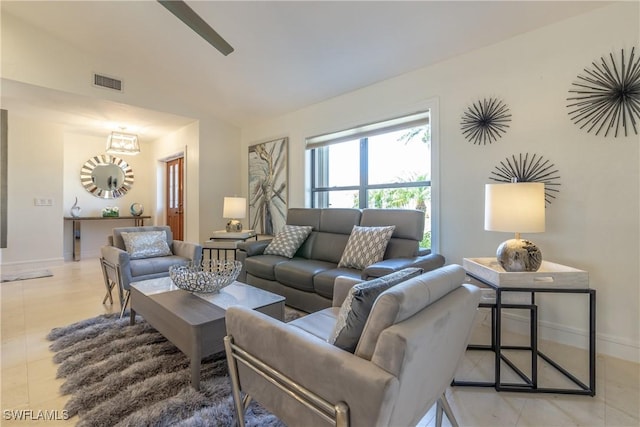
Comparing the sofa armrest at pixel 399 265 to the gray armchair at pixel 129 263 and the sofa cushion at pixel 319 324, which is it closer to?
the sofa cushion at pixel 319 324

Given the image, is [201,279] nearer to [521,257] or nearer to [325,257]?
[325,257]

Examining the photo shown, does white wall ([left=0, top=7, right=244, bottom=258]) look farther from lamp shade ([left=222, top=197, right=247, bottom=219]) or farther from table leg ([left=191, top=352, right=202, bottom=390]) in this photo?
table leg ([left=191, top=352, right=202, bottom=390])

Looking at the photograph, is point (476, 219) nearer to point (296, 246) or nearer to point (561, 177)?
point (561, 177)

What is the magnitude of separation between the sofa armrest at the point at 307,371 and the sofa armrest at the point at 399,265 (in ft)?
3.89

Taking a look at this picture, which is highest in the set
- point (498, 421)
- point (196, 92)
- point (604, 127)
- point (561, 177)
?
point (196, 92)

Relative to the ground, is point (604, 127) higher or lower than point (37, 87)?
lower

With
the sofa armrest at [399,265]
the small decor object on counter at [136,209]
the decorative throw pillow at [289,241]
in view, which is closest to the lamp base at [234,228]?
the decorative throw pillow at [289,241]

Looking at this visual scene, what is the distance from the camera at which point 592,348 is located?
1.64 meters

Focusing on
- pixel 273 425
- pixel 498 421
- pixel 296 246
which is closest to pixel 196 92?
pixel 296 246

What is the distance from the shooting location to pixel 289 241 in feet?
11.1

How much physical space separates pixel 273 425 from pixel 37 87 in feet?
15.0

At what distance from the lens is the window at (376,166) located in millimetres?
3191

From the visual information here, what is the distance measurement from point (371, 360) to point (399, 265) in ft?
4.77

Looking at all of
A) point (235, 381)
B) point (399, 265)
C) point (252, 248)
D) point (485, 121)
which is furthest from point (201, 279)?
point (485, 121)
